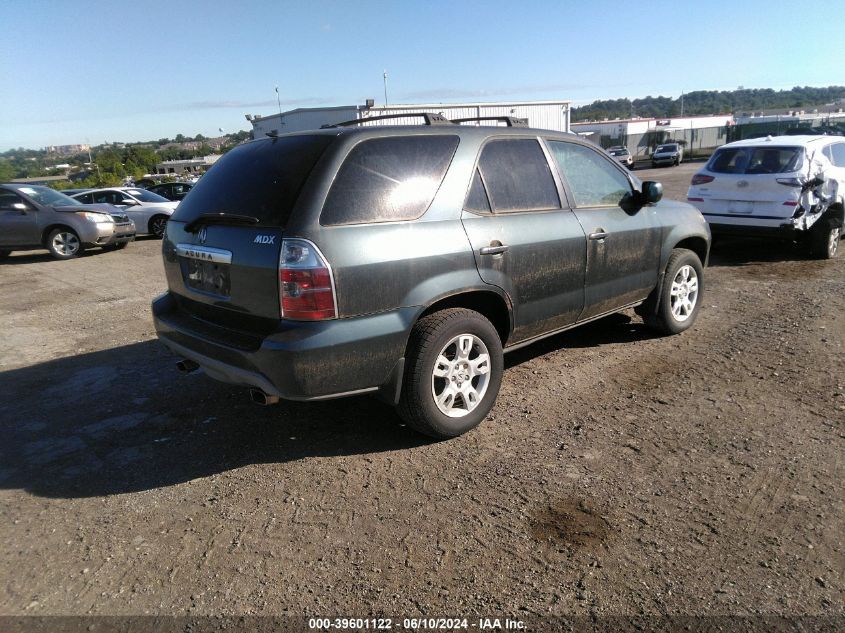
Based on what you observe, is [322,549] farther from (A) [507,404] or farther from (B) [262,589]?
(A) [507,404]

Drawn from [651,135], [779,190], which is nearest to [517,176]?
[779,190]

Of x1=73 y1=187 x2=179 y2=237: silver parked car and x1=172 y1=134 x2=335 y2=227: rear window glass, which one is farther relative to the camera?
x1=73 y1=187 x2=179 y2=237: silver parked car

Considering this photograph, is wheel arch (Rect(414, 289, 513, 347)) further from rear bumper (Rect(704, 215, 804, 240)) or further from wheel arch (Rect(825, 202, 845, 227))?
wheel arch (Rect(825, 202, 845, 227))

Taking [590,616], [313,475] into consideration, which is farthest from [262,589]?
[590,616]

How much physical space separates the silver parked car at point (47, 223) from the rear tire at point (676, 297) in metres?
11.8

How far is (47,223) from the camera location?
41.4 feet

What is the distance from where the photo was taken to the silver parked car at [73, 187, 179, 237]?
16047 mm

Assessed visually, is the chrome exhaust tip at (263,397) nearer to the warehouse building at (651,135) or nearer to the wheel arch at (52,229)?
→ the wheel arch at (52,229)

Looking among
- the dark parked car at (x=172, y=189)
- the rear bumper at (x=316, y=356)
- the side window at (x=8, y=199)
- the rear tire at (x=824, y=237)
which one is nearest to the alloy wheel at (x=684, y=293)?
the rear bumper at (x=316, y=356)

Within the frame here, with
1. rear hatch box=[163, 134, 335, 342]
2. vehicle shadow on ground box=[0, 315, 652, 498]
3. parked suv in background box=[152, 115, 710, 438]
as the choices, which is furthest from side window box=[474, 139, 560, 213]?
vehicle shadow on ground box=[0, 315, 652, 498]

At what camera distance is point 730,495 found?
10.3 ft

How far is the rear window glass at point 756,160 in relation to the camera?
8609mm

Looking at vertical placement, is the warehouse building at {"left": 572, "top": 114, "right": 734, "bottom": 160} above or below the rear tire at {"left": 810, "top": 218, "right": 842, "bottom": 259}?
above

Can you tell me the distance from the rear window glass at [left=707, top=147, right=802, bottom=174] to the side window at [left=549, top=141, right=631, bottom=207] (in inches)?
196
